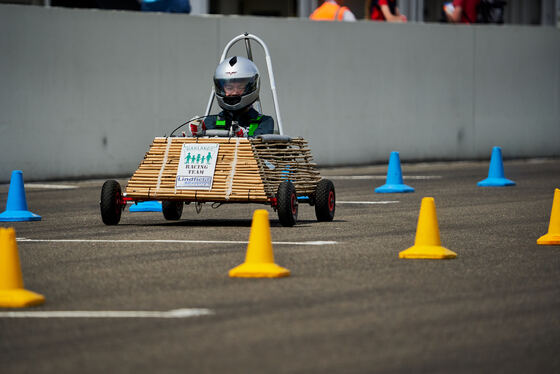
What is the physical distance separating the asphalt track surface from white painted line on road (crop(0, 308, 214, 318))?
1.6 inches

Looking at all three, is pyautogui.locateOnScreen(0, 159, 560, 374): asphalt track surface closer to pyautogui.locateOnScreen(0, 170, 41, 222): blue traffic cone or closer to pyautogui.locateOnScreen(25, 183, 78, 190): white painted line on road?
pyautogui.locateOnScreen(0, 170, 41, 222): blue traffic cone

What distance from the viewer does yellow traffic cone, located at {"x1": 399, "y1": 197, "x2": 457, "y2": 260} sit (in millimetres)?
9430

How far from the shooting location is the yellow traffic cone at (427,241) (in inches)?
371

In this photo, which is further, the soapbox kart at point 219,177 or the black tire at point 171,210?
the black tire at point 171,210

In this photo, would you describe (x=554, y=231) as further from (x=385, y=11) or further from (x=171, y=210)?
(x=385, y=11)

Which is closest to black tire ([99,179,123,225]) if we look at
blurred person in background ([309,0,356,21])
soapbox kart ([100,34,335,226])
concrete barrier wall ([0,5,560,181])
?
soapbox kart ([100,34,335,226])

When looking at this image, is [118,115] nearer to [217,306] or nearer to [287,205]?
[287,205]

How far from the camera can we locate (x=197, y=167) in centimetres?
1181

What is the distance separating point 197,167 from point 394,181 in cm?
581

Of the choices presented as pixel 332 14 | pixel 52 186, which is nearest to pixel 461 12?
pixel 332 14

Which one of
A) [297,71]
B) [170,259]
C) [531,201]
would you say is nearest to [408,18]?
[297,71]

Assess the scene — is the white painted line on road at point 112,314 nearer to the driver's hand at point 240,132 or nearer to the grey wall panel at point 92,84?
the driver's hand at point 240,132

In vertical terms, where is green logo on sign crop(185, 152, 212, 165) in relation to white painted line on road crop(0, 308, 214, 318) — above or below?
above

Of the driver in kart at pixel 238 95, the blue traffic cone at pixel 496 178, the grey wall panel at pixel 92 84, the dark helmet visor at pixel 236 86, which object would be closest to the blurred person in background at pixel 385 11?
the grey wall panel at pixel 92 84
